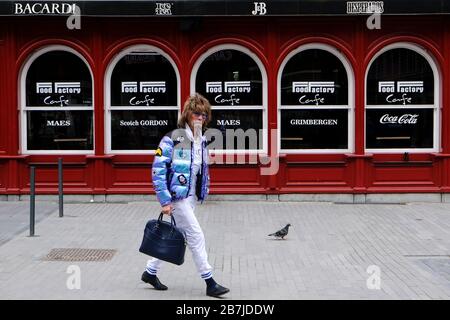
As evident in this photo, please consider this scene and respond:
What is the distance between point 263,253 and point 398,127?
5611mm

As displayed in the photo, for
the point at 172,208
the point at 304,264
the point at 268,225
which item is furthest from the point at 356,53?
the point at 172,208

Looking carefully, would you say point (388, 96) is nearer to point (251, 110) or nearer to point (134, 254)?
point (251, 110)

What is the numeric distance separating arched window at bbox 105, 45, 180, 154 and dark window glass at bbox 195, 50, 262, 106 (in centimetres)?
58

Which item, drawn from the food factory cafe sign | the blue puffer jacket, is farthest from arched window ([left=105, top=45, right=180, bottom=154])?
the blue puffer jacket

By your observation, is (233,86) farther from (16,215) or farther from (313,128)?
(16,215)

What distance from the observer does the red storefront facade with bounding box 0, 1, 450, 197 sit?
45.1ft

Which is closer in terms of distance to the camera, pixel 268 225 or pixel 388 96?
pixel 268 225

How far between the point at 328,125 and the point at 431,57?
2363 mm

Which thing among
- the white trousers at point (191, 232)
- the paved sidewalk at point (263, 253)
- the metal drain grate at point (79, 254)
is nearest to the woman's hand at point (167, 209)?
the white trousers at point (191, 232)

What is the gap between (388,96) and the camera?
1395 centimetres

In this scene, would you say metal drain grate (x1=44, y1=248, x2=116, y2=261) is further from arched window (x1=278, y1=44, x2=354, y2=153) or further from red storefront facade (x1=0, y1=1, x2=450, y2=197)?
arched window (x1=278, y1=44, x2=354, y2=153)

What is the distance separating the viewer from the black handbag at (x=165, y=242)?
7.21m

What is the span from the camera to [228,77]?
13898 millimetres

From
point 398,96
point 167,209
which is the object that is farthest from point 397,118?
point 167,209
